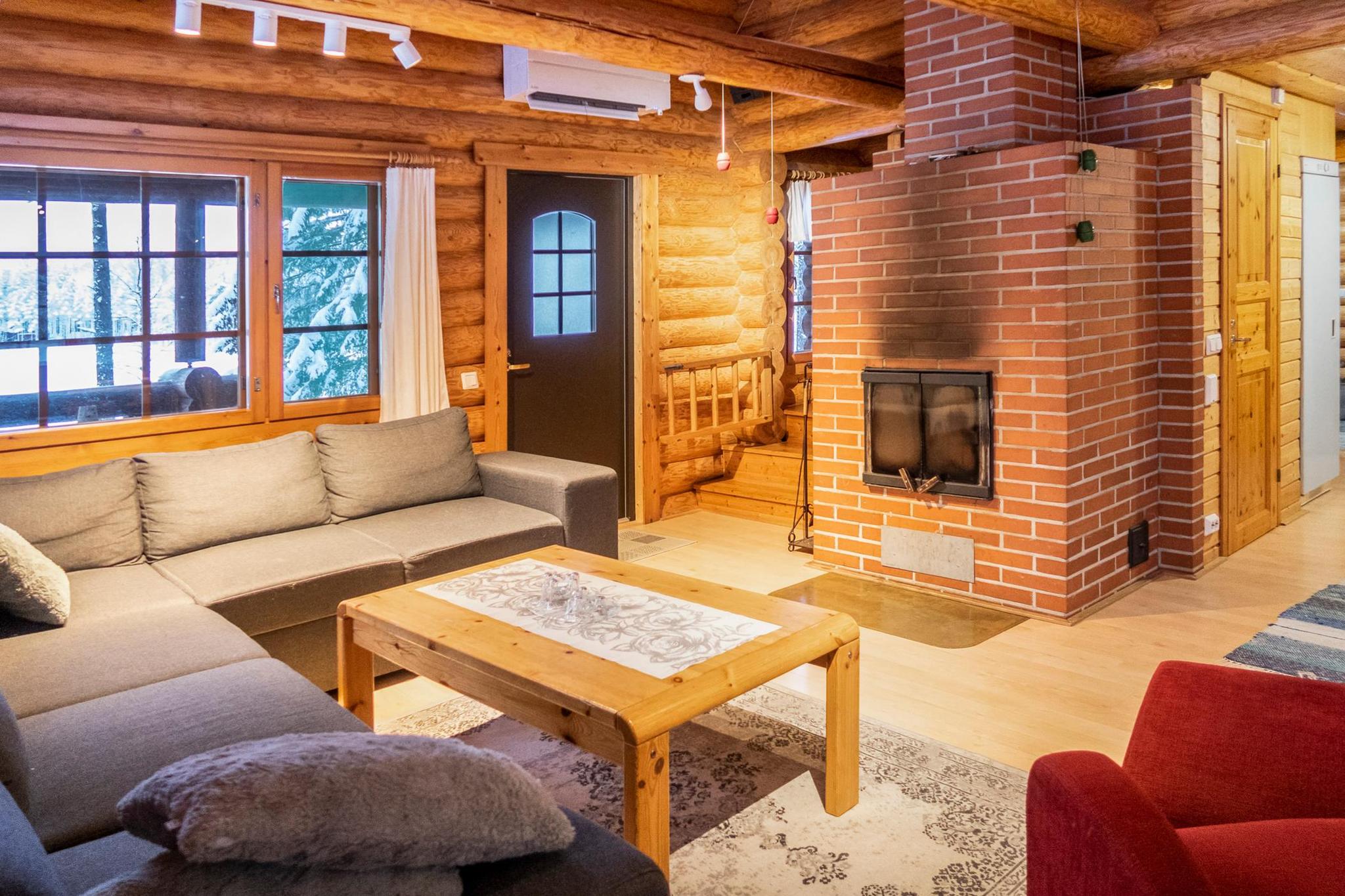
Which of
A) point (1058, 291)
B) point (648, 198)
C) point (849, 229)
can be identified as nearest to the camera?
point (1058, 291)

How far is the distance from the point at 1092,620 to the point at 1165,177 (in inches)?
83.1

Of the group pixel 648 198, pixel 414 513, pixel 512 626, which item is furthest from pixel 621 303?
pixel 512 626

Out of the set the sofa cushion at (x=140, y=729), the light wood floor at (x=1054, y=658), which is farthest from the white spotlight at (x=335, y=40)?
the sofa cushion at (x=140, y=729)

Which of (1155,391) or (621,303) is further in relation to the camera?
(621,303)

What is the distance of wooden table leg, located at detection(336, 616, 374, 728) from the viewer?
3.19m

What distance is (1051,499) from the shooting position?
Answer: 4.38 metres

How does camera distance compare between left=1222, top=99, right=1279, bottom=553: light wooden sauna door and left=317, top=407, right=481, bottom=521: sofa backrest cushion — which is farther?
left=1222, top=99, right=1279, bottom=553: light wooden sauna door

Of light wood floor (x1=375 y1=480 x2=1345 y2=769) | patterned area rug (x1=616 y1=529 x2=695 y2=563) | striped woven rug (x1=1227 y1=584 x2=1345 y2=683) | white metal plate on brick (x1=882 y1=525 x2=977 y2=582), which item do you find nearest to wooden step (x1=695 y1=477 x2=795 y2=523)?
patterned area rug (x1=616 y1=529 x2=695 y2=563)

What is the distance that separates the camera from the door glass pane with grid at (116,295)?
13.1 feet

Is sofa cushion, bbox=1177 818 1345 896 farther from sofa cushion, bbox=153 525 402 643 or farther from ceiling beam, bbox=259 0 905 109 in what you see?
ceiling beam, bbox=259 0 905 109

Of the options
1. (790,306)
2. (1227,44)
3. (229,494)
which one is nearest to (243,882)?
(229,494)

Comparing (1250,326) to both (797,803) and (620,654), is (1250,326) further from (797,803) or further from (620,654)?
(620,654)

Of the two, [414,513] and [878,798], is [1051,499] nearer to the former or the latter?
[878,798]

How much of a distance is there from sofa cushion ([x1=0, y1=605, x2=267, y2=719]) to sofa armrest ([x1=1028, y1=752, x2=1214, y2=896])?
212 centimetres
